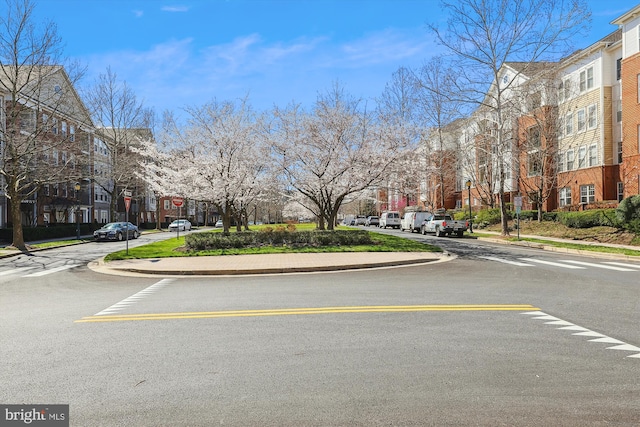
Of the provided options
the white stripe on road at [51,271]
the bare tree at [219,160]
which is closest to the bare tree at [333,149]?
the bare tree at [219,160]

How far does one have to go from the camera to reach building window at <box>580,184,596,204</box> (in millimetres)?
37375

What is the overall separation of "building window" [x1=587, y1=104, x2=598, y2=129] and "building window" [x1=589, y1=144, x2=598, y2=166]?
158 centimetres

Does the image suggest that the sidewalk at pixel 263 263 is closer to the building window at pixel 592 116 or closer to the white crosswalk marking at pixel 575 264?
the white crosswalk marking at pixel 575 264

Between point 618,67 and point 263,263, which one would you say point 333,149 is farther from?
point 618,67

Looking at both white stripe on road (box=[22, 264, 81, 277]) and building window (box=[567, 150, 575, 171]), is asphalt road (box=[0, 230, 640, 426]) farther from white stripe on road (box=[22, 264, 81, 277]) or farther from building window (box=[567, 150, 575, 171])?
building window (box=[567, 150, 575, 171])

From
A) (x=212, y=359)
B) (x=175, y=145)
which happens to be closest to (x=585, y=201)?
(x=175, y=145)

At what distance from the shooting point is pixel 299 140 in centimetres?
2511

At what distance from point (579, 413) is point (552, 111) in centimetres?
3644

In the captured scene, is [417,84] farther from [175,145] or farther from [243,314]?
[243,314]

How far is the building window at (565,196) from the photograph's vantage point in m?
40.3

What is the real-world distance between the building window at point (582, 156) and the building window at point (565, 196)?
264 centimetres

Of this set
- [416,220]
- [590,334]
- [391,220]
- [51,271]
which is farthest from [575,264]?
[391,220]

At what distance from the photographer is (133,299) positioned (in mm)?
9844

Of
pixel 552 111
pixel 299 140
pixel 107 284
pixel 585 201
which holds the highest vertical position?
pixel 552 111
